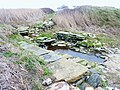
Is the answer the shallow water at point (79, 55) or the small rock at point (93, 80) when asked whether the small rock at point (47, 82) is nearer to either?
the small rock at point (93, 80)

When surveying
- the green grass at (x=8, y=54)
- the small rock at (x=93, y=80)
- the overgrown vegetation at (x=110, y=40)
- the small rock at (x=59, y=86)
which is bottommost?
the overgrown vegetation at (x=110, y=40)

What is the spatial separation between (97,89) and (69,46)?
3.76 metres

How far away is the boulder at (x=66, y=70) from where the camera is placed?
380cm

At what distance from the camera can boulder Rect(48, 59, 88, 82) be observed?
12.5 feet

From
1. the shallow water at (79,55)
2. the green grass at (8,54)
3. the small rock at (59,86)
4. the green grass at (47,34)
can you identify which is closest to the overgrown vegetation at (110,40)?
the shallow water at (79,55)

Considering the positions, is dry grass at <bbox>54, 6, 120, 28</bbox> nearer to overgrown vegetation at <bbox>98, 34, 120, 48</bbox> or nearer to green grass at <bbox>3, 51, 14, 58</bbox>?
overgrown vegetation at <bbox>98, 34, 120, 48</bbox>

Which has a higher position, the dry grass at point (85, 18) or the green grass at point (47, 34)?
the dry grass at point (85, 18)

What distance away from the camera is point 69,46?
7527mm

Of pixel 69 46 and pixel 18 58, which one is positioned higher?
pixel 18 58

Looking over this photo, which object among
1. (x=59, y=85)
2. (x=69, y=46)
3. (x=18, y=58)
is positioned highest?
(x=18, y=58)

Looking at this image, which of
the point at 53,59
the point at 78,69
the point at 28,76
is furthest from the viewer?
the point at 53,59

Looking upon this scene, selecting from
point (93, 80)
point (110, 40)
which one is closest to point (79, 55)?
point (110, 40)

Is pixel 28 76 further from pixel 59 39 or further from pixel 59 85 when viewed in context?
pixel 59 39

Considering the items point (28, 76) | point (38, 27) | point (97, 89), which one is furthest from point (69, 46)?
point (28, 76)
